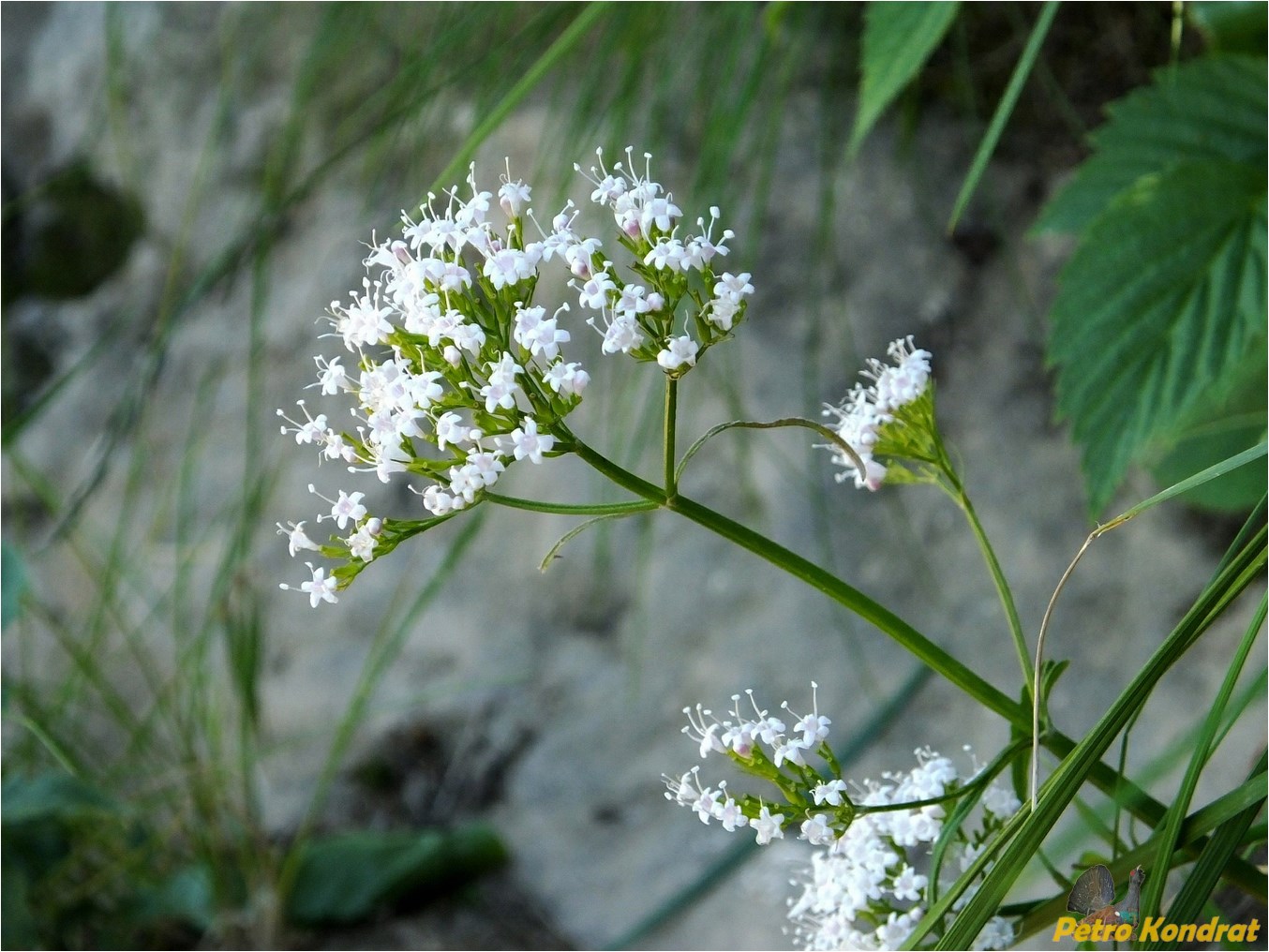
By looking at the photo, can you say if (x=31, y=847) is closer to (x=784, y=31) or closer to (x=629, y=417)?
(x=629, y=417)

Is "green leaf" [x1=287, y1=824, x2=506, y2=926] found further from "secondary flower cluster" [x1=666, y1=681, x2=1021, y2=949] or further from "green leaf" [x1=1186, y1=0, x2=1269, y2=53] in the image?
"green leaf" [x1=1186, y1=0, x2=1269, y2=53]

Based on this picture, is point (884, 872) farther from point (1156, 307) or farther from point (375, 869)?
point (375, 869)

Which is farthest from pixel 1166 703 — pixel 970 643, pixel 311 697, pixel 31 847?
pixel 31 847

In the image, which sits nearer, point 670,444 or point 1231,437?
point 670,444

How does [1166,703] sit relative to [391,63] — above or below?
Answer: below

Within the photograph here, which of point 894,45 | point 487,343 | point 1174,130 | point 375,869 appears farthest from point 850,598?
point 375,869

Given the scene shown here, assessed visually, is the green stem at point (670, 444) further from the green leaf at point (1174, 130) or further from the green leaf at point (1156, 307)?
the green leaf at point (1174, 130)
